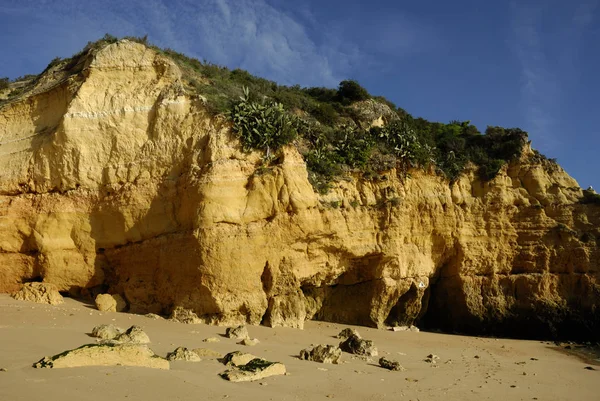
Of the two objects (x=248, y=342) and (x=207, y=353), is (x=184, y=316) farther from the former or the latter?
(x=207, y=353)

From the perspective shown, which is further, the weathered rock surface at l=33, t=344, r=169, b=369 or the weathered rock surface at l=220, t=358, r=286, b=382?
the weathered rock surface at l=220, t=358, r=286, b=382

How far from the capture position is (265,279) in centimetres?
1419

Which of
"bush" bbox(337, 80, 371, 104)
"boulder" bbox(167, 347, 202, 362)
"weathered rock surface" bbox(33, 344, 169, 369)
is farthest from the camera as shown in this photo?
"bush" bbox(337, 80, 371, 104)

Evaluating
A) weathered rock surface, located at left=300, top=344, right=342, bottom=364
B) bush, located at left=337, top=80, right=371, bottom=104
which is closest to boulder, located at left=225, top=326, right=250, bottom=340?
weathered rock surface, located at left=300, top=344, right=342, bottom=364

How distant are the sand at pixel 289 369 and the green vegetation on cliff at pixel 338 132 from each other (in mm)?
5847

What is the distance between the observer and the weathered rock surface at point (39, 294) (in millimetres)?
13250

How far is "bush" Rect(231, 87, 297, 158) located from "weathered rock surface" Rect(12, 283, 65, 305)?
702 centimetres

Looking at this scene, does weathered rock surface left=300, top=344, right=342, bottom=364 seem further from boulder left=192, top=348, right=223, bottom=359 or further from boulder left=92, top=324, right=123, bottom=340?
boulder left=92, top=324, right=123, bottom=340

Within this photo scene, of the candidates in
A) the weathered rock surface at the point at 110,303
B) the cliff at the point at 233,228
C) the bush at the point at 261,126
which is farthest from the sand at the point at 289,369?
the bush at the point at 261,126

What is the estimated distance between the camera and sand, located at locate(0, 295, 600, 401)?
6.43 metres

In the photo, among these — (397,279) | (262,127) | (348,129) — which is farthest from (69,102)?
(397,279)

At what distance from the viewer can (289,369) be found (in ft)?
29.6

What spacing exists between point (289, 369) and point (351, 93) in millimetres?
16776

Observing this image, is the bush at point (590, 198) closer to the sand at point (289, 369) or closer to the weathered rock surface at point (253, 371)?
the sand at point (289, 369)
